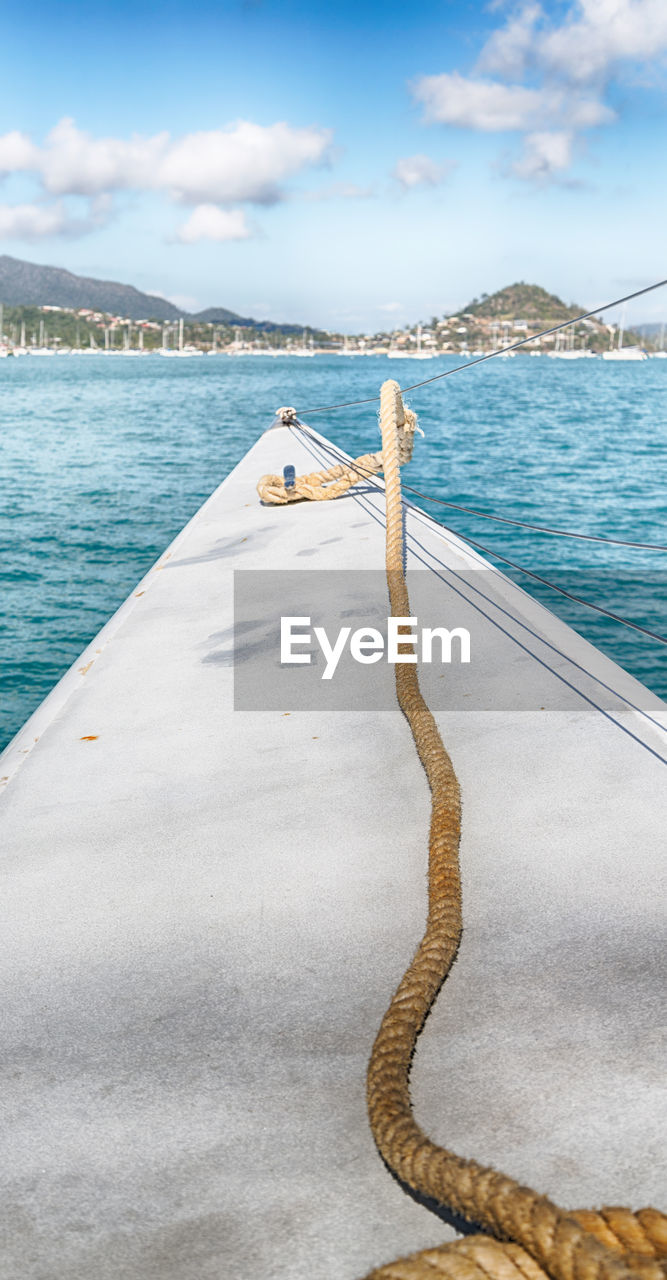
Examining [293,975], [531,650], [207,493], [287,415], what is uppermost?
[287,415]

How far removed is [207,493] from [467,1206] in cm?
1673

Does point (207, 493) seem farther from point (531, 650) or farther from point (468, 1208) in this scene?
point (468, 1208)

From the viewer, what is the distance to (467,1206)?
1.67 m

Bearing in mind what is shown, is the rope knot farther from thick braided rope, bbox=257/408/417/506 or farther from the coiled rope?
the coiled rope

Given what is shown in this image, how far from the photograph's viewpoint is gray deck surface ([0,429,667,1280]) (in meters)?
1.84

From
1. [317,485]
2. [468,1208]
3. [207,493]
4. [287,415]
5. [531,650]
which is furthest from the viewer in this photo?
[287,415]

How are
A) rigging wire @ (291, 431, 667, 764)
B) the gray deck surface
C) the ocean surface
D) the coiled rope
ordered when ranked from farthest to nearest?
1. the ocean surface
2. rigging wire @ (291, 431, 667, 764)
3. the gray deck surface
4. the coiled rope

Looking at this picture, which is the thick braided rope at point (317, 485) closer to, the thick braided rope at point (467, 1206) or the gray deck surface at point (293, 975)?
the gray deck surface at point (293, 975)

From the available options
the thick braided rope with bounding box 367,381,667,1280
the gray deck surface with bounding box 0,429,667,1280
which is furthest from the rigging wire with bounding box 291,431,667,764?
the thick braided rope with bounding box 367,381,667,1280

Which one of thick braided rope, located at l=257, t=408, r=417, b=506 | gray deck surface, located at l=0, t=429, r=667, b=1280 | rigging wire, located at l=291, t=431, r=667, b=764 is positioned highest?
thick braided rope, located at l=257, t=408, r=417, b=506

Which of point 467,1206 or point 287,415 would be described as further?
point 287,415

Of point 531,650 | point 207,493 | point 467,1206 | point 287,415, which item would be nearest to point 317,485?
point 531,650

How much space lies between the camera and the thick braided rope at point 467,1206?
1.46 m

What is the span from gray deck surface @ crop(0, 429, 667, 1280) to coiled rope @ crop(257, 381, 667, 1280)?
0.27 feet
